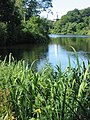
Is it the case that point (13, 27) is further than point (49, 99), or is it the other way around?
point (13, 27)

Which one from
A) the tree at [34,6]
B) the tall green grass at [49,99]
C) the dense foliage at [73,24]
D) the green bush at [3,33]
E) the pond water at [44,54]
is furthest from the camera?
the dense foliage at [73,24]

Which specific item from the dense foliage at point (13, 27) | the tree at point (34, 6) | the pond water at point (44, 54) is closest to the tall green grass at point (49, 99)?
the pond water at point (44, 54)

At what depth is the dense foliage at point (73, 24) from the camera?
11988 centimetres

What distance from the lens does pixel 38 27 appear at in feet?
212

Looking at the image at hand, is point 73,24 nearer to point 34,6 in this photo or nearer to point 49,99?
point 34,6

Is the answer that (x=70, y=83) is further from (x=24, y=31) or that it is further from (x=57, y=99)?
(x=24, y=31)

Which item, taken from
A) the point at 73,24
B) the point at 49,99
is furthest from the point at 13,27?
the point at 73,24

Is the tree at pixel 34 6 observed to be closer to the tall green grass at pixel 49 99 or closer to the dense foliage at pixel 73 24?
the dense foliage at pixel 73 24

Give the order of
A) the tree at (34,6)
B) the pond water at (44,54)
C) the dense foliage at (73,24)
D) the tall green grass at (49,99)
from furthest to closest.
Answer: the dense foliage at (73,24), the tree at (34,6), the pond water at (44,54), the tall green grass at (49,99)

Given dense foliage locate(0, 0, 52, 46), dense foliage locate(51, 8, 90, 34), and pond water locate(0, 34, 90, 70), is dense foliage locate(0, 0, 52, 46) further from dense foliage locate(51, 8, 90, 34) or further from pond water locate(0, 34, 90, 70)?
dense foliage locate(51, 8, 90, 34)

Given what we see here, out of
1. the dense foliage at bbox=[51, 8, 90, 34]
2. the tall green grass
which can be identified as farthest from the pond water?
the dense foliage at bbox=[51, 8, 90, 34]

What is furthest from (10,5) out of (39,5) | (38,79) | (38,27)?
(38,79)

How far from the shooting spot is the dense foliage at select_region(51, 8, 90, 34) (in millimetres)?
119875

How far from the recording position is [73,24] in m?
126
